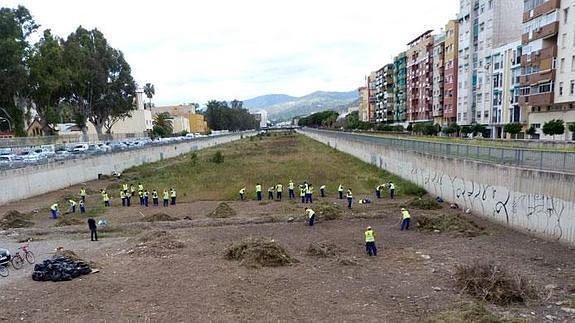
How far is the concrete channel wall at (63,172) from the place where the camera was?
32.3m

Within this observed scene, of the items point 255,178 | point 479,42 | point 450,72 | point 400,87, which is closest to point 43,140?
point 255,178

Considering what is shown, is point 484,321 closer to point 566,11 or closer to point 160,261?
point 160,261

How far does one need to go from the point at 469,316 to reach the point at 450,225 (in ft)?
33.1

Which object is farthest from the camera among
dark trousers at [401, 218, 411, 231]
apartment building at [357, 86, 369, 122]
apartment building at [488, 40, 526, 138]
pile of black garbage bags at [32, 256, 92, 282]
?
apartment building at [357, 86, 369, 122]

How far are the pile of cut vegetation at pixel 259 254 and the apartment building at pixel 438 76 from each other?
76621 mm

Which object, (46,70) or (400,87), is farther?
(400,87)

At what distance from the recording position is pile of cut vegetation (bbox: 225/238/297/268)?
→ 1576cm

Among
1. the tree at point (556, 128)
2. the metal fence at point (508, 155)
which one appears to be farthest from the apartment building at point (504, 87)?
the metal fence at point (508, 155)

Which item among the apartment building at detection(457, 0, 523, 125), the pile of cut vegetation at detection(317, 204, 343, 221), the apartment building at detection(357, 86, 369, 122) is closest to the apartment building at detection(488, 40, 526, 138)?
the apartment building at detection(457, 0, 523, 125)

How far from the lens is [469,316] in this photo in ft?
34.3

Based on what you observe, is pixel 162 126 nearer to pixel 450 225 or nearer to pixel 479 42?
pixel 479 42

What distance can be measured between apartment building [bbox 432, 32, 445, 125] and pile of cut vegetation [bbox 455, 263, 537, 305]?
77647mm

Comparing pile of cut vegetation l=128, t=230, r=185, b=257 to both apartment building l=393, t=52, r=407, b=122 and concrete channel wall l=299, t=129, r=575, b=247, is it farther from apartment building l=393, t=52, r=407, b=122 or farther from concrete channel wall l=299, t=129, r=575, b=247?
apartment building l=393, t=52, r=407, b=122

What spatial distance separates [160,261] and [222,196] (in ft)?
52.7
